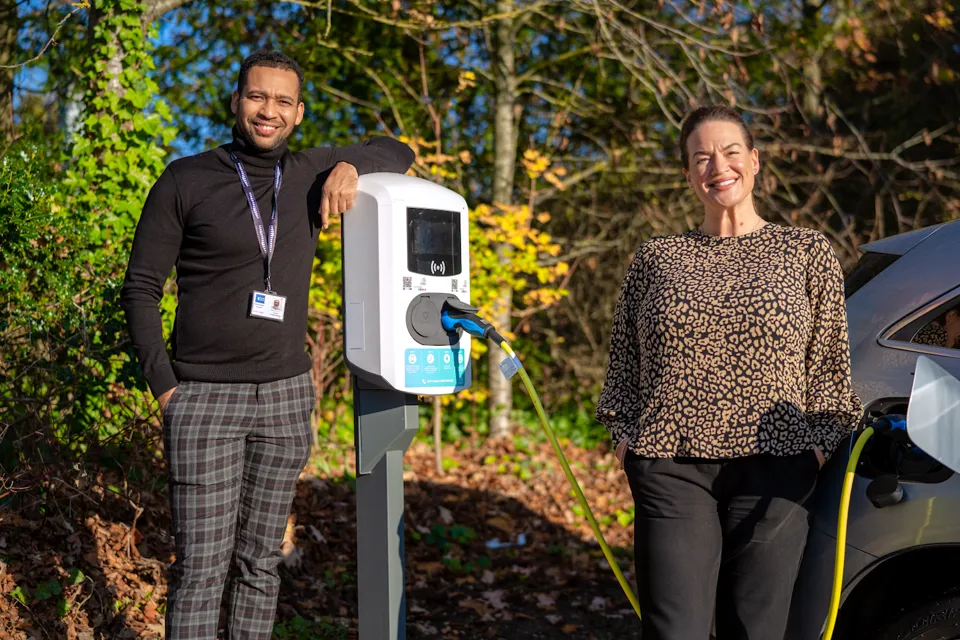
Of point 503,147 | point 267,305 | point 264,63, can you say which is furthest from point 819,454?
point 503,147

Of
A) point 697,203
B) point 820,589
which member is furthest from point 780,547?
point 697,203


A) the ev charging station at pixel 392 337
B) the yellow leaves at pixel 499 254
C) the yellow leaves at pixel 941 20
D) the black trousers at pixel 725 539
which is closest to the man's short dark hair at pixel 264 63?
the ev charging station at pixel 392 337

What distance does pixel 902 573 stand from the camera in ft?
8.71

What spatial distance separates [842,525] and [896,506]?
0.25 m

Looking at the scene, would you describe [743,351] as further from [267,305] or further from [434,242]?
[267,305]

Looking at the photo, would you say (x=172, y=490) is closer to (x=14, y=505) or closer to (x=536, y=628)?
(x=14, y=505)

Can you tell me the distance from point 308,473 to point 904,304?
162 inches

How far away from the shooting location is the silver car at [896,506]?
2.52 metres

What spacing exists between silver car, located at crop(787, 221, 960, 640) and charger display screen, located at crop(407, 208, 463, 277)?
122 centimetres

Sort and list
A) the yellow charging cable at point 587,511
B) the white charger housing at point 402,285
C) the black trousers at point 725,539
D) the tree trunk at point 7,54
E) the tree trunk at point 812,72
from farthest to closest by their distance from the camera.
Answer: the tree trunk at point 812,72
the tree trunk at point 7,54
the white charger housing at point 402,285
the yellow charging cable at point 587,511
the black trousers at point 725,539

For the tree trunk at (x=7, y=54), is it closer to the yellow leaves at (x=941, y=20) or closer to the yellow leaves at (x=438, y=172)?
the yellow leaves at (x=438, y=172)

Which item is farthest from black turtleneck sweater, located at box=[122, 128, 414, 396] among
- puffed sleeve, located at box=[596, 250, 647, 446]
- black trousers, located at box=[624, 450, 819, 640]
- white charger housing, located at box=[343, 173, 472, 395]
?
black trousers, located at box=[624, 450, 819, 640]

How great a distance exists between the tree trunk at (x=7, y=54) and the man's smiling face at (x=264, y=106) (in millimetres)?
3684

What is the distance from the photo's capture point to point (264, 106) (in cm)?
283
